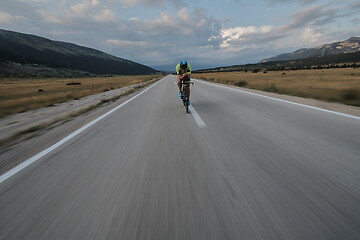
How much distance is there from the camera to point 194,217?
178 centimetres

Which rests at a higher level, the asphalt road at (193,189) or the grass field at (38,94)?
the asphalt road at (193,189)

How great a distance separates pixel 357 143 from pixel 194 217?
3544 millimetres

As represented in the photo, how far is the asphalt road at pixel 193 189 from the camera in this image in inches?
65.0

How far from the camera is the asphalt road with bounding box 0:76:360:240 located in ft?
5.41

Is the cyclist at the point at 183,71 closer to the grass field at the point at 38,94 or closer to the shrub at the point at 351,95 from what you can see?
the shrub at the point at 351,95

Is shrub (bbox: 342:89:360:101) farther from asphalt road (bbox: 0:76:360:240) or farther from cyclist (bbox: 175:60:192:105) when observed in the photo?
cyclist (bbox: 175:60:192:105)

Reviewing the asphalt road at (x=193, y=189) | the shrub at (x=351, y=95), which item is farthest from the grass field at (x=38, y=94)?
the shrub at (x=351, y=95)

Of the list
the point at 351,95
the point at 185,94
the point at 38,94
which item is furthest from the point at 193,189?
the point at 38,94

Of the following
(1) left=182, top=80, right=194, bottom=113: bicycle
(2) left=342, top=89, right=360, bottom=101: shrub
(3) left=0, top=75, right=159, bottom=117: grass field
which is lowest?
(3) left=0, top=75, right=159, bottom=117: grass field

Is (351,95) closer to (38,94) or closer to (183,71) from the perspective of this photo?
(183,71)

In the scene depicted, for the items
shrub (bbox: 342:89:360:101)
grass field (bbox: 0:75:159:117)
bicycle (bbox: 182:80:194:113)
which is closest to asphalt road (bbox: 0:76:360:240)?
bicycle (bbox: 182:80:194:113)

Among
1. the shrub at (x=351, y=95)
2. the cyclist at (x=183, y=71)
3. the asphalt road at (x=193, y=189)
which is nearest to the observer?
the asphalt road at (x=193, y=189)

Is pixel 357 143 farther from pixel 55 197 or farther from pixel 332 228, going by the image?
pixel 55 197

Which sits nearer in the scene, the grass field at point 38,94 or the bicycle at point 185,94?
the bicycle at point 185,94
